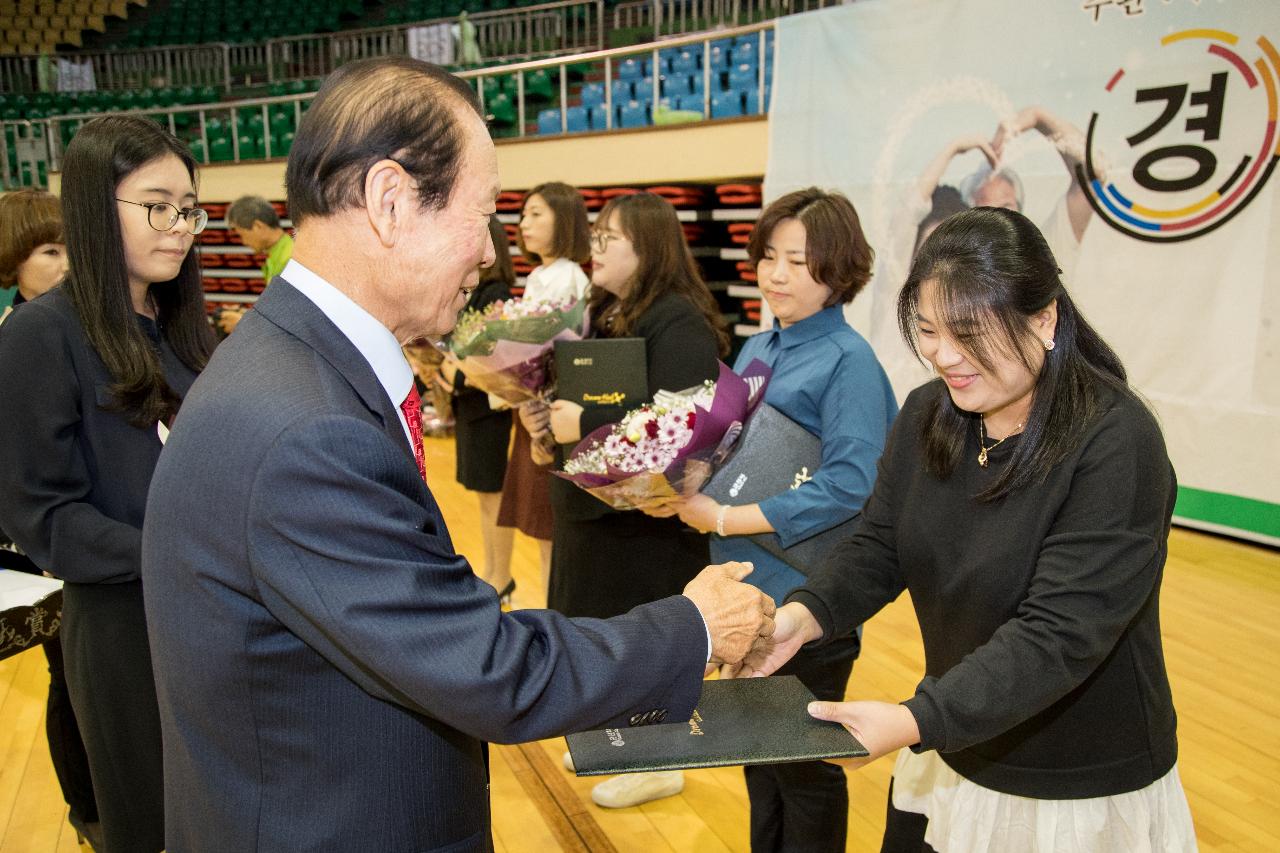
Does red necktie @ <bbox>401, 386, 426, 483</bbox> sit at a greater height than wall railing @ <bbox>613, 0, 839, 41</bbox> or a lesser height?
lesser

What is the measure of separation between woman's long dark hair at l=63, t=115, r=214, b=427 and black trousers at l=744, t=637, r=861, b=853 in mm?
1460

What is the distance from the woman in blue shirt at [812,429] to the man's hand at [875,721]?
67cm

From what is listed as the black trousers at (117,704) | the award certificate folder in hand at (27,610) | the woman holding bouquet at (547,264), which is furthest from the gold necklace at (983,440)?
the woman holding bouquet at (547,264)

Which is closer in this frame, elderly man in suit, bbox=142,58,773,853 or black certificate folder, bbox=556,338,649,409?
elderly man in suit, bbox=142,58,773,853

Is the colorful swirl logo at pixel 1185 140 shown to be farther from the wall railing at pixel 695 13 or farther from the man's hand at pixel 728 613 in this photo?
the wall railing at pixel 695 13

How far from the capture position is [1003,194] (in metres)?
5.20

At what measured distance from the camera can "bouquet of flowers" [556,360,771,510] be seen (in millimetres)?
2143

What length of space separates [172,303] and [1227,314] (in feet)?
14.7

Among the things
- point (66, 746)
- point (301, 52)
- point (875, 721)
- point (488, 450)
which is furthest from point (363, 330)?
point (301, 52)

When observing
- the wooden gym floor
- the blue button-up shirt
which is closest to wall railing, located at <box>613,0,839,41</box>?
the wooden gym floor

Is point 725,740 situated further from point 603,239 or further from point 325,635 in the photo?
point 603,239

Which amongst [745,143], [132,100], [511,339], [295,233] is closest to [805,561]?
[511,339]

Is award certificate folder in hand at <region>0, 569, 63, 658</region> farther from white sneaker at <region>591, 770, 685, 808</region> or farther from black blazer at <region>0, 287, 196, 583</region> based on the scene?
white sneaker at <region>591, 770, 685, 808</region>

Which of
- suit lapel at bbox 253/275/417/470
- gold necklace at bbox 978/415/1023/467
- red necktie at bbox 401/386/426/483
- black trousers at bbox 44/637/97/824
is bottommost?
black trousers at bbox 44/637/97/824
